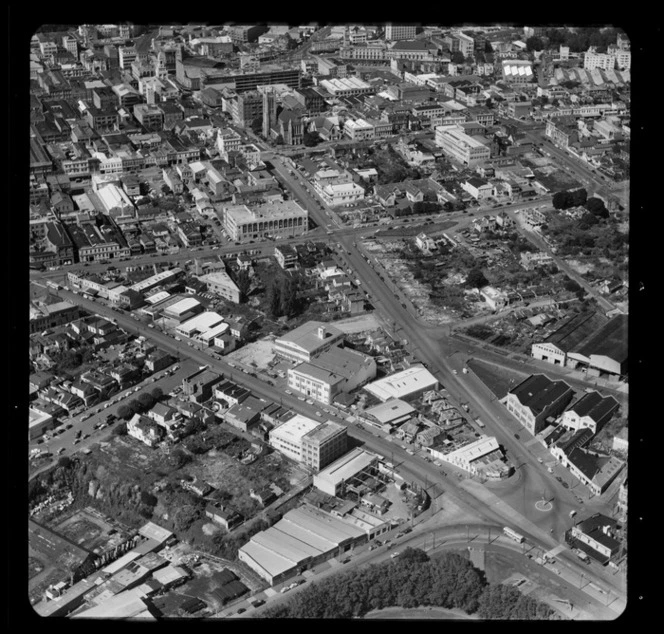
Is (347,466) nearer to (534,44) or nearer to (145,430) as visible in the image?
(145,430)

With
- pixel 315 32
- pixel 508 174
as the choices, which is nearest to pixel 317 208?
pixel 508 174

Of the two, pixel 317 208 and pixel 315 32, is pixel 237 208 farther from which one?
pixel 315 32

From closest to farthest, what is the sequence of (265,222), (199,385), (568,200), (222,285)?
(199,385)
(222,285)
(265,222)
(568,200)

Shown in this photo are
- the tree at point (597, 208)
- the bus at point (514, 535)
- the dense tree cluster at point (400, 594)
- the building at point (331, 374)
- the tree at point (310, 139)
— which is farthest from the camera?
the tree at point (310, 139)

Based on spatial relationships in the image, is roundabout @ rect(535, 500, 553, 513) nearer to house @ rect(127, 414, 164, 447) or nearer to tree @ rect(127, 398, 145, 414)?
house @ rect(127, 414, 164, 447)

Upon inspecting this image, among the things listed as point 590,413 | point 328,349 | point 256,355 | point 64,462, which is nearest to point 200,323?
point 256,355

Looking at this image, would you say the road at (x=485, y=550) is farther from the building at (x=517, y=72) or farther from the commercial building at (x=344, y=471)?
the building at (x=517, y=72)

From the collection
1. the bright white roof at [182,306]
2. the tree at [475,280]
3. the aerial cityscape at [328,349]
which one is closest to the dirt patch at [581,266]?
the aerial cityscape at [328,349]

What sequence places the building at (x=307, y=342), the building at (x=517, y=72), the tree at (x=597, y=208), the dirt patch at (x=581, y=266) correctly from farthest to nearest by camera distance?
the building at (x=517, y=72) < the tree at (x=597, y=208) < the dirt patch at (x=581, y=266) < the building at (x=307, y=342)
